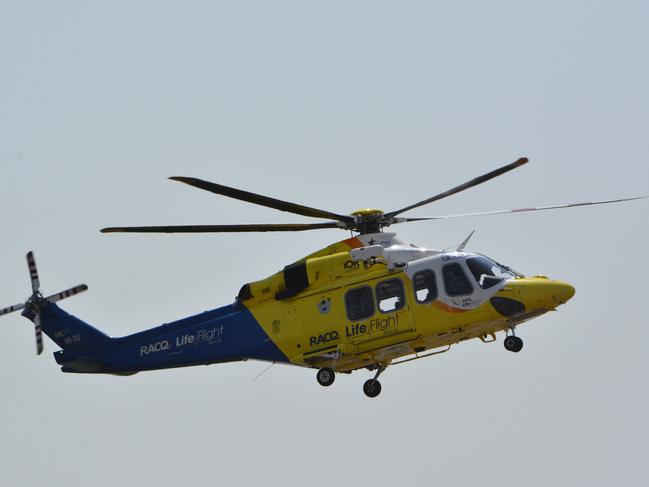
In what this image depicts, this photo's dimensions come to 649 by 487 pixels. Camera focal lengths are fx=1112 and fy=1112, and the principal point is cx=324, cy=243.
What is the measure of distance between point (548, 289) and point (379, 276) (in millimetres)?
3876

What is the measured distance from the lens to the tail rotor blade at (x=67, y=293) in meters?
27.3

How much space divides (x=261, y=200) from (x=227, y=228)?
1.70 metres

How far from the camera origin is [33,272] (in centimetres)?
2889

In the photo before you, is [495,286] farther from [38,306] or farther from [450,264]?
[38,306]

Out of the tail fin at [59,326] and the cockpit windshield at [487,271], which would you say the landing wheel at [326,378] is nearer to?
the cockpit windshield at [487,271]

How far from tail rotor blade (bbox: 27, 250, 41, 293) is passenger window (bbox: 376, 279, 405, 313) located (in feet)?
30.4

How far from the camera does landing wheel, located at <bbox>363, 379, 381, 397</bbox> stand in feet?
87.0

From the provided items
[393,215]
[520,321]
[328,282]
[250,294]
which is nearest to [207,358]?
[250,294]

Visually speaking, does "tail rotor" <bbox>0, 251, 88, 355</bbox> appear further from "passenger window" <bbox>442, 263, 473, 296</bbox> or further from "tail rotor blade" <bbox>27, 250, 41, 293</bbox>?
"passenger window" <bbox>442, 263, 473, 296</bbox>

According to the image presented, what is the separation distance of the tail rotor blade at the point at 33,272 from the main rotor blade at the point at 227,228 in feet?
15.0

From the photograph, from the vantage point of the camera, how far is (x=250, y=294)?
88.5 feet

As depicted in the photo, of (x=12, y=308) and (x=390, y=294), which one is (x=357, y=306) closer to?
(x=390, y=294)

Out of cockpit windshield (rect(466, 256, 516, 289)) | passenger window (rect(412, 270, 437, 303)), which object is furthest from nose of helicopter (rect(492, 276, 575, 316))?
passenger window (rect(412, 270, 437, 303))

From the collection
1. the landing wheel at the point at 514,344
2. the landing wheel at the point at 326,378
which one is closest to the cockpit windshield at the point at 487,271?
the landing wheel at the point at 514,344
